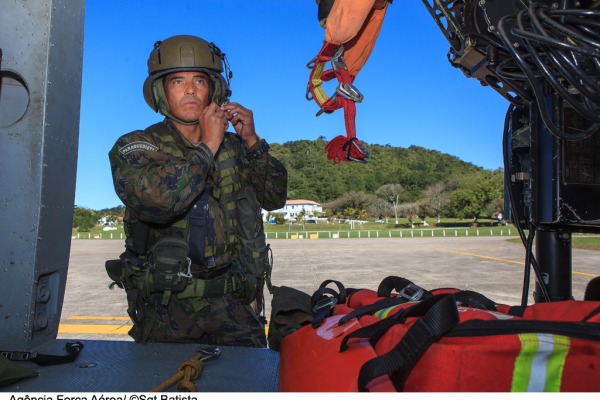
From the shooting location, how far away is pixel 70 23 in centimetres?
195

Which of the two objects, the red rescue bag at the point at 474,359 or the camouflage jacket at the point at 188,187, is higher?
the camouflage jacket at the point at 188,187

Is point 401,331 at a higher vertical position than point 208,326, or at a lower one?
higher

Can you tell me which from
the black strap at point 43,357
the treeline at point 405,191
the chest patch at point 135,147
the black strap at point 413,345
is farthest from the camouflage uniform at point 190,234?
the treeline at point 405,191

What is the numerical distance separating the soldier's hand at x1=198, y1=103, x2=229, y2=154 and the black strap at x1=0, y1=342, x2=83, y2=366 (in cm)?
100

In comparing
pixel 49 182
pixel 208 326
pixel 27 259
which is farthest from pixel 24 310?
pixel 208 326

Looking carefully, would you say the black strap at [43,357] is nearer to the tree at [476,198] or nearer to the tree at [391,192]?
the tree at [476,198]

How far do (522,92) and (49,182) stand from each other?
2.04 metres

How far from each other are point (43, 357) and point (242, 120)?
133cm

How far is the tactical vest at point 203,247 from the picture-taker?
2.09 metres

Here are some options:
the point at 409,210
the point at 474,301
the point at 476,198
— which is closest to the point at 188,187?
the point at 474,301

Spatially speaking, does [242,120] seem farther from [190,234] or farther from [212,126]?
[190,234]

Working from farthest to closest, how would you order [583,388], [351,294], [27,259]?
[351,294] < [27,259] < [583,388]

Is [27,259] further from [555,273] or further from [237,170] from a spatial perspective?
[555,273]

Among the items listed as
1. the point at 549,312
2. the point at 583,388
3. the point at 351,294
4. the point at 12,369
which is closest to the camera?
the point at 583,388
